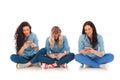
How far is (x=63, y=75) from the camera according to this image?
660cm

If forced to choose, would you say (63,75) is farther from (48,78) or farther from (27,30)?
(27,30)

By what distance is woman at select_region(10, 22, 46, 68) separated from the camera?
7219 millimetres

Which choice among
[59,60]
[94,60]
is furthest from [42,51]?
[94,60]

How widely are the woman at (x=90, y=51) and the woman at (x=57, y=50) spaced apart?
19cm

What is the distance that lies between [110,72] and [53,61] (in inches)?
37.0

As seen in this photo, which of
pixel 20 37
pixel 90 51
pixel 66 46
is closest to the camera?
pixel 90 51

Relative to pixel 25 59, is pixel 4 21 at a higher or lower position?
higher

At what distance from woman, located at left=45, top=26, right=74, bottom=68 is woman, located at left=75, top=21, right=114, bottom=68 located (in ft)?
0.61

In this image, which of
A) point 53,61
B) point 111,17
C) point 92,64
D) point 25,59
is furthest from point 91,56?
point 111,17

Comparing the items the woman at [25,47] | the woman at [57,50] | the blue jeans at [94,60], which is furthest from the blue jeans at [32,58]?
the blue jeans at [94,60]

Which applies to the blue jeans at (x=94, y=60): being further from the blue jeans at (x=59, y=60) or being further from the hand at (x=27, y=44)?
the hand at (x=27, y=44)

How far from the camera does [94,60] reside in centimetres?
714

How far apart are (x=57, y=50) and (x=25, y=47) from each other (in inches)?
20.3

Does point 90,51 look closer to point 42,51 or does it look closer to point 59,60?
point 59,60
